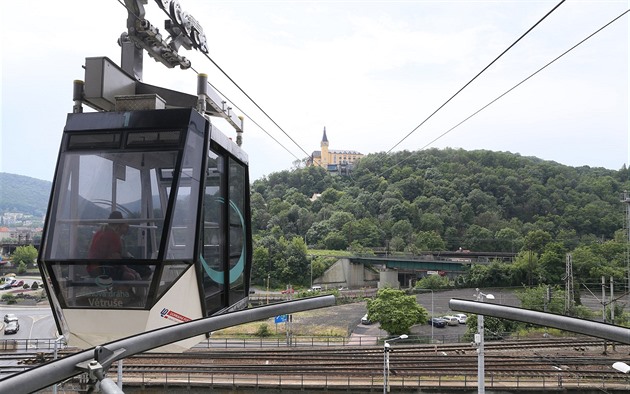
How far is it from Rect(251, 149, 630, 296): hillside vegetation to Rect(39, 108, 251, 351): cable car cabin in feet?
143

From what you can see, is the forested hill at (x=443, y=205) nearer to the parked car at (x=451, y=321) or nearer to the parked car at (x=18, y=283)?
the parked car at (x=451, y=321)

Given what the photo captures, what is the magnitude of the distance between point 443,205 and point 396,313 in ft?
159

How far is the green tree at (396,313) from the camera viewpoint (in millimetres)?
24828


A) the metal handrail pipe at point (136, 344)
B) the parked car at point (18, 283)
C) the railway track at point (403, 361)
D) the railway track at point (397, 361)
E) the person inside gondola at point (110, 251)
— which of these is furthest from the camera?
the parked car at point (18, 283)

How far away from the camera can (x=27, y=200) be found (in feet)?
402

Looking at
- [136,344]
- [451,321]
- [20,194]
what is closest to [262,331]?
[451,321]

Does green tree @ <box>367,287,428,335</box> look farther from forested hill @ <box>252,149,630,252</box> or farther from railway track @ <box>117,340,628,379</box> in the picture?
forested hill @ <box>252,149,630,252</box>

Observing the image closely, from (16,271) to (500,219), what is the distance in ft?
201

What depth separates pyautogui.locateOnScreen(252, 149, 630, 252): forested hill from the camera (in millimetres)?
62312

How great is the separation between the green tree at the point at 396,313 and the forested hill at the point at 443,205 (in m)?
31.3

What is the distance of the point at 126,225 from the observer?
10.9 feet

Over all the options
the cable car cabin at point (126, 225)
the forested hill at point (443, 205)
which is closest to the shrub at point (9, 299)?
the forested hill at point (443, 205)

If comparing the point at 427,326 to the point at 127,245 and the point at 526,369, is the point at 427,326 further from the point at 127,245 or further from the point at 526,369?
the point at 127,245

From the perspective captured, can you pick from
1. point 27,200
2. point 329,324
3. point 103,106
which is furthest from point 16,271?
point 27,200
